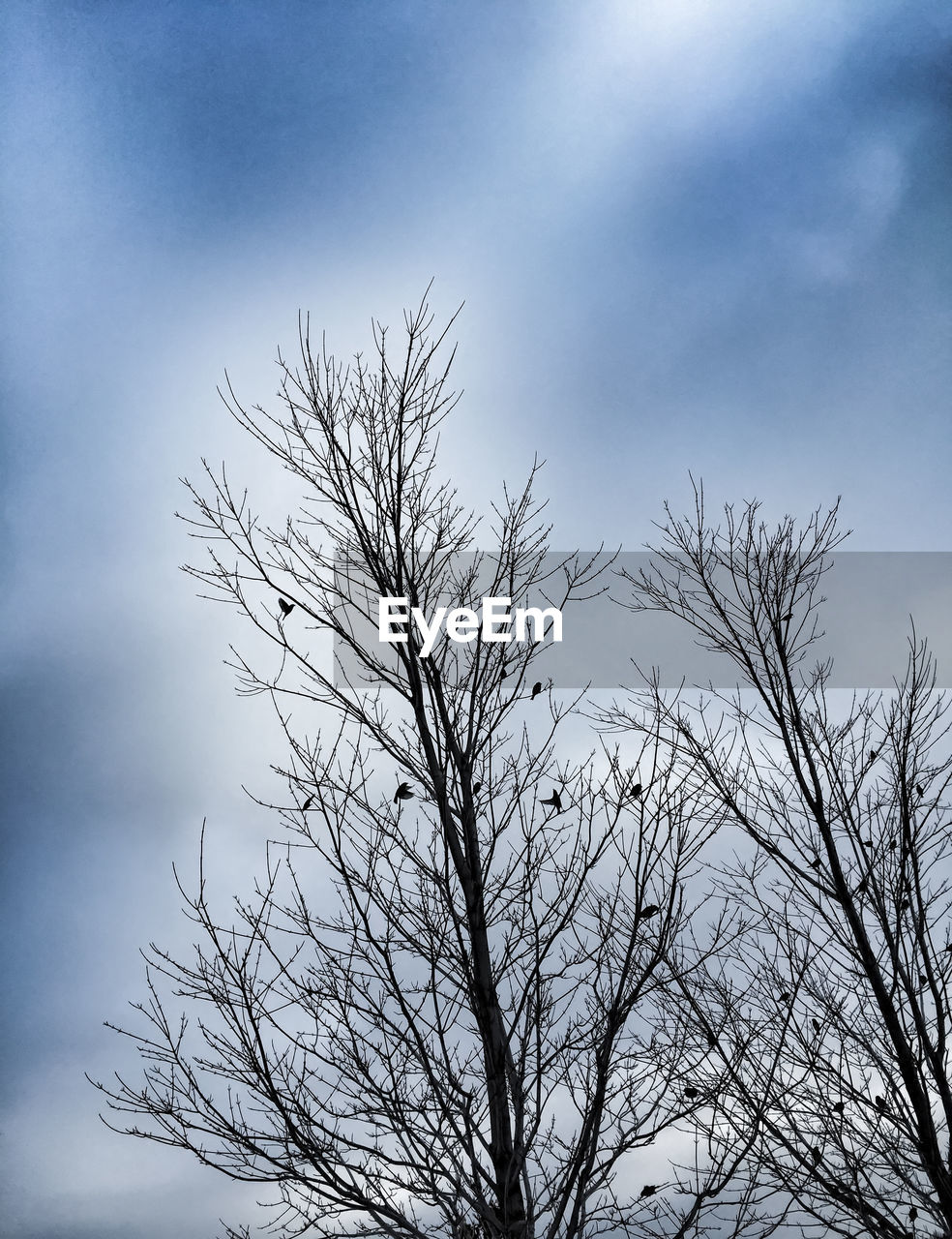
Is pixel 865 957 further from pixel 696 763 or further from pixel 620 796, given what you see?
pixel 620 796

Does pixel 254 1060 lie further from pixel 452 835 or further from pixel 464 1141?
pixel 452 835

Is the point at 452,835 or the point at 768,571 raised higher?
the point at 768,571

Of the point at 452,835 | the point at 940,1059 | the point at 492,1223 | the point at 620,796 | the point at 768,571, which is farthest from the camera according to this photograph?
the point at 768,571

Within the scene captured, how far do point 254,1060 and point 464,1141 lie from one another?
827mm

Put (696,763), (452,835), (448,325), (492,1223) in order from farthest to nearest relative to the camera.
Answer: (696,763), (448,325), (452,835), (492,1223)

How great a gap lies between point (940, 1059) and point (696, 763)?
78.7 inches

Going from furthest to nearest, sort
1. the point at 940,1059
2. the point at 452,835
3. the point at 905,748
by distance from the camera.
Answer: the point at 905,748, the point at 940,1059, the point at 452,835

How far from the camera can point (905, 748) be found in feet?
17.5

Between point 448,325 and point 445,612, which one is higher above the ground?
point 448,325

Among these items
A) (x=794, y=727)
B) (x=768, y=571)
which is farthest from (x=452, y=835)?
(x=768, y=571)

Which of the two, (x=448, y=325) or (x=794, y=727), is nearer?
(x=448, y=325)

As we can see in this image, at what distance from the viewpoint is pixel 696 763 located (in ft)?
18.7

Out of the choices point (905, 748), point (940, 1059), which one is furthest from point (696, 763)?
point (940, 1059)

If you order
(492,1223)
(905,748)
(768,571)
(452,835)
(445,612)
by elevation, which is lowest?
(492,1223)
